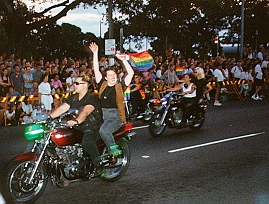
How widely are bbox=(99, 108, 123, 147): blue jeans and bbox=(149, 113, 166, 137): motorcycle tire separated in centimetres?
426

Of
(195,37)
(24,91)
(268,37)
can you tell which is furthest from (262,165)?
(268,37)

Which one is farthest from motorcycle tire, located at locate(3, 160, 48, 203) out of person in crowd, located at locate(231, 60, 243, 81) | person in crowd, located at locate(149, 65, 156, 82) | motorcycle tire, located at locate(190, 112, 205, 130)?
person in crowd, located at locate(231, 60, 243, 81)

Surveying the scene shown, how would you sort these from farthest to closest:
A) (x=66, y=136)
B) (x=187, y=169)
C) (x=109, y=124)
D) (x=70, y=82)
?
(x=70, y=82) < (x=187, y=169) < (x=109, y=124) < (x=66, y=136)

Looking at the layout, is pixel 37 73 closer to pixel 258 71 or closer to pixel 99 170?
pixel 99 170

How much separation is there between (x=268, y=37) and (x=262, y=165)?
204 ft

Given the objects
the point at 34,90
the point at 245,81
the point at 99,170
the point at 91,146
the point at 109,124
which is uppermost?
the point at 109,124

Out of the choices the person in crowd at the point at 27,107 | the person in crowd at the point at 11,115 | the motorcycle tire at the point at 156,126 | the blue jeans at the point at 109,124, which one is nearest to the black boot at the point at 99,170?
the blue jeans at the point at 109,124

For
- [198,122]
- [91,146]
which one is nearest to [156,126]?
[198,122]

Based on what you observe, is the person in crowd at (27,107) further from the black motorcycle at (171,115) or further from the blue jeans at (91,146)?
the blue jeans at (91,146)

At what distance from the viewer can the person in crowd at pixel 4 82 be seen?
48.5ft

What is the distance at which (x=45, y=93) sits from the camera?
15102mm

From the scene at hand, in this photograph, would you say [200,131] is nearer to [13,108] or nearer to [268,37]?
[13,108]

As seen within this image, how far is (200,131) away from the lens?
13070 millimetres

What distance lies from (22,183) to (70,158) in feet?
2.67
